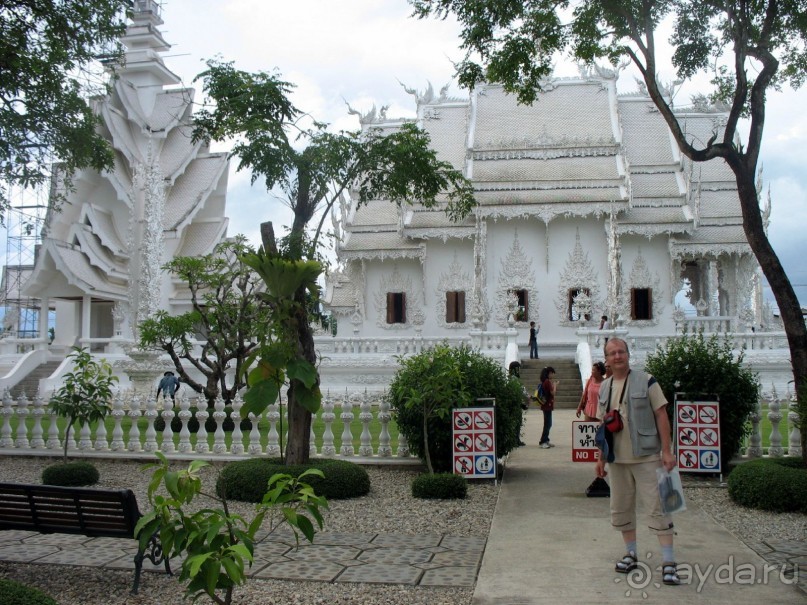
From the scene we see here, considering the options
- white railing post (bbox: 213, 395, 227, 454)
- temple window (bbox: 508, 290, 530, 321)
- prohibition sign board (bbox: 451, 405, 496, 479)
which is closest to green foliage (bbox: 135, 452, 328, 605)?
prohibition sign board (bbox: 451, 405, 496, 479)

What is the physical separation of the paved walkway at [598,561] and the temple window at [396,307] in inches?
780

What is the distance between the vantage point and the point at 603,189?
2534 centimetres

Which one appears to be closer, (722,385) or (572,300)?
(722,385)

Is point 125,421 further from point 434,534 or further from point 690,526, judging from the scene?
point 690,526

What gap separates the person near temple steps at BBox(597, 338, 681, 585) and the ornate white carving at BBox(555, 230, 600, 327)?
827 inches

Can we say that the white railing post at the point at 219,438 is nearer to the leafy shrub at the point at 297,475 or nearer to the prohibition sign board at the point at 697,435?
the leafy shrub at the point at 297,475

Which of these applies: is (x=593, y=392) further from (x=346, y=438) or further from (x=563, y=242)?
(x=563, y=242)

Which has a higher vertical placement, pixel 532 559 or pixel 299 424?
pixel 299 424

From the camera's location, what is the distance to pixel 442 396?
8.27 m

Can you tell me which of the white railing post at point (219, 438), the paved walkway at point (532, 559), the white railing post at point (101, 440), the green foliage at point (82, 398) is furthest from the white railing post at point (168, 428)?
the paved walkway at point (532, 559)

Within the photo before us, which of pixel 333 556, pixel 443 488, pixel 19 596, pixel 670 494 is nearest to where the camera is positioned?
pixel 19 596

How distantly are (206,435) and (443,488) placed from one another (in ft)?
13.4

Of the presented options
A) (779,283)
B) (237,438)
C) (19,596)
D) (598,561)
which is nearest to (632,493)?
(598,561)

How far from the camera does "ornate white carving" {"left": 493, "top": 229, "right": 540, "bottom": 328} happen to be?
85.3 ft
